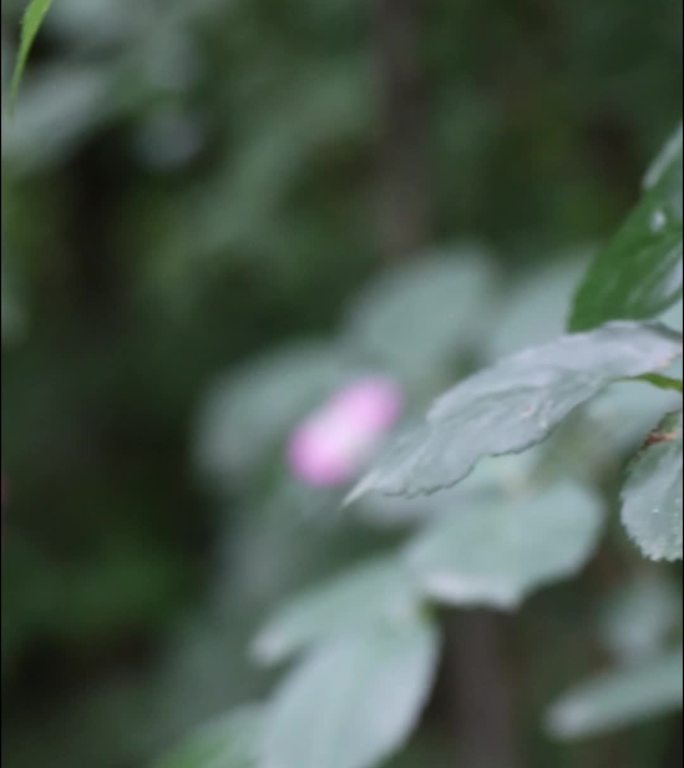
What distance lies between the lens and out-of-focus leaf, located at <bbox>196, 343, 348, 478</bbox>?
4.32 feet

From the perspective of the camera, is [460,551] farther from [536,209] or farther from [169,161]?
[169,161]

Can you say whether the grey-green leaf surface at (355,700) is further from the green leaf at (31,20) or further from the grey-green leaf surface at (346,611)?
the green leaf at (31,20)

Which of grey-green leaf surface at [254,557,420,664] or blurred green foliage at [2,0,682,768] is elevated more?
blurred green foliage at [2,0,682,768]

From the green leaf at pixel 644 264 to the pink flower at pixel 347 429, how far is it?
Result: 70cm

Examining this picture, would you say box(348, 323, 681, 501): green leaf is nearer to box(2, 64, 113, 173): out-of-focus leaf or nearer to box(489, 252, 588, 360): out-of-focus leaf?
box(489, 252, 588, 360): out-of-focus leaf

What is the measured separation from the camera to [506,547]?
811 millimetres

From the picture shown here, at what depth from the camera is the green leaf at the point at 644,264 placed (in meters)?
0.49

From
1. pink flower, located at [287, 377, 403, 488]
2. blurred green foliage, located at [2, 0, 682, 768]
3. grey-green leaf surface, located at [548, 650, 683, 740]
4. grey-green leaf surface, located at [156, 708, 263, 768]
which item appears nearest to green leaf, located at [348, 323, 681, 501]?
grey-green leaf surface, located at [548, 650, 683, 740]

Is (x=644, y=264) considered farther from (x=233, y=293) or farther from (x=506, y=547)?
(x=233, y=293)

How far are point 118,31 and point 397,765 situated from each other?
0.79 m

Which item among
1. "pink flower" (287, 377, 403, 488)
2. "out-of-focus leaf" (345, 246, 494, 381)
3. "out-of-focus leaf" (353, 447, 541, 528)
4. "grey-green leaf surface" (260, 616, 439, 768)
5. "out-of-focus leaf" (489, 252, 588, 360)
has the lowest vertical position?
"grey-green leaf surface" (260, 616, 439, 768)

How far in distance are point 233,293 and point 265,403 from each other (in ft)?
2.06

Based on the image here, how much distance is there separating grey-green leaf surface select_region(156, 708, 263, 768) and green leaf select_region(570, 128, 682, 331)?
0.40 m

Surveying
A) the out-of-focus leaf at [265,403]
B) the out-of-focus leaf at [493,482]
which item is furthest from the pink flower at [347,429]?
the out-of-focus leaf at [493,482]
